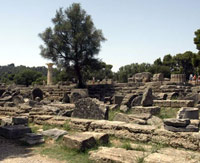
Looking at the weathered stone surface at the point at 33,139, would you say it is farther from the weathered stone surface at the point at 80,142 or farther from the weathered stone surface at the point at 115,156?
the weathered stone surface at the point at 115,156

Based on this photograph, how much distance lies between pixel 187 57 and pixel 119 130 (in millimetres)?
48085

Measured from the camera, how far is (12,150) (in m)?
5.48

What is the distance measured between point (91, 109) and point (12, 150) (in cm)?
317

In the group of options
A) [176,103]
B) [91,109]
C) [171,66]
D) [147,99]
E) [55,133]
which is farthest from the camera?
[171,66]

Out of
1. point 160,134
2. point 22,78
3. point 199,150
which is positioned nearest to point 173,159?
point 199,150

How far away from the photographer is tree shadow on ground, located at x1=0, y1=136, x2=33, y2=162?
506 cm

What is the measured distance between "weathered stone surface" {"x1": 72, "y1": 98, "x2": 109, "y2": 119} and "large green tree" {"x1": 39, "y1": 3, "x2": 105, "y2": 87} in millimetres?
12977

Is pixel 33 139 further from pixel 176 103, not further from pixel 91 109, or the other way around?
pixel 176 103

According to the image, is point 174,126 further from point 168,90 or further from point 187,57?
point 187,57

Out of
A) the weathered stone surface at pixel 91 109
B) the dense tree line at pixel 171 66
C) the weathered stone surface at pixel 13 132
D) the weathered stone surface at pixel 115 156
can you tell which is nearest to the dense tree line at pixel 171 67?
the dense tree line at pixel 171 66

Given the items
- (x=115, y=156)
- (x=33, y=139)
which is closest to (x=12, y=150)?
(x=33, y=139)

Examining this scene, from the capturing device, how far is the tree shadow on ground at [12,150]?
5058 millimetres

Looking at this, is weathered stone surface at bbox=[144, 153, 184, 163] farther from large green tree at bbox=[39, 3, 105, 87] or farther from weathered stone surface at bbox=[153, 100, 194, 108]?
Result: large green tree at bbox=[39, 3, 105, 87]

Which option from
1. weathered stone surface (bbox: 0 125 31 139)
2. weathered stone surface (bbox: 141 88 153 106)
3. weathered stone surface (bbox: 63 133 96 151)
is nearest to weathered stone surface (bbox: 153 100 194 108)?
weathered stone surface (bbox: 141 88 153 106)
